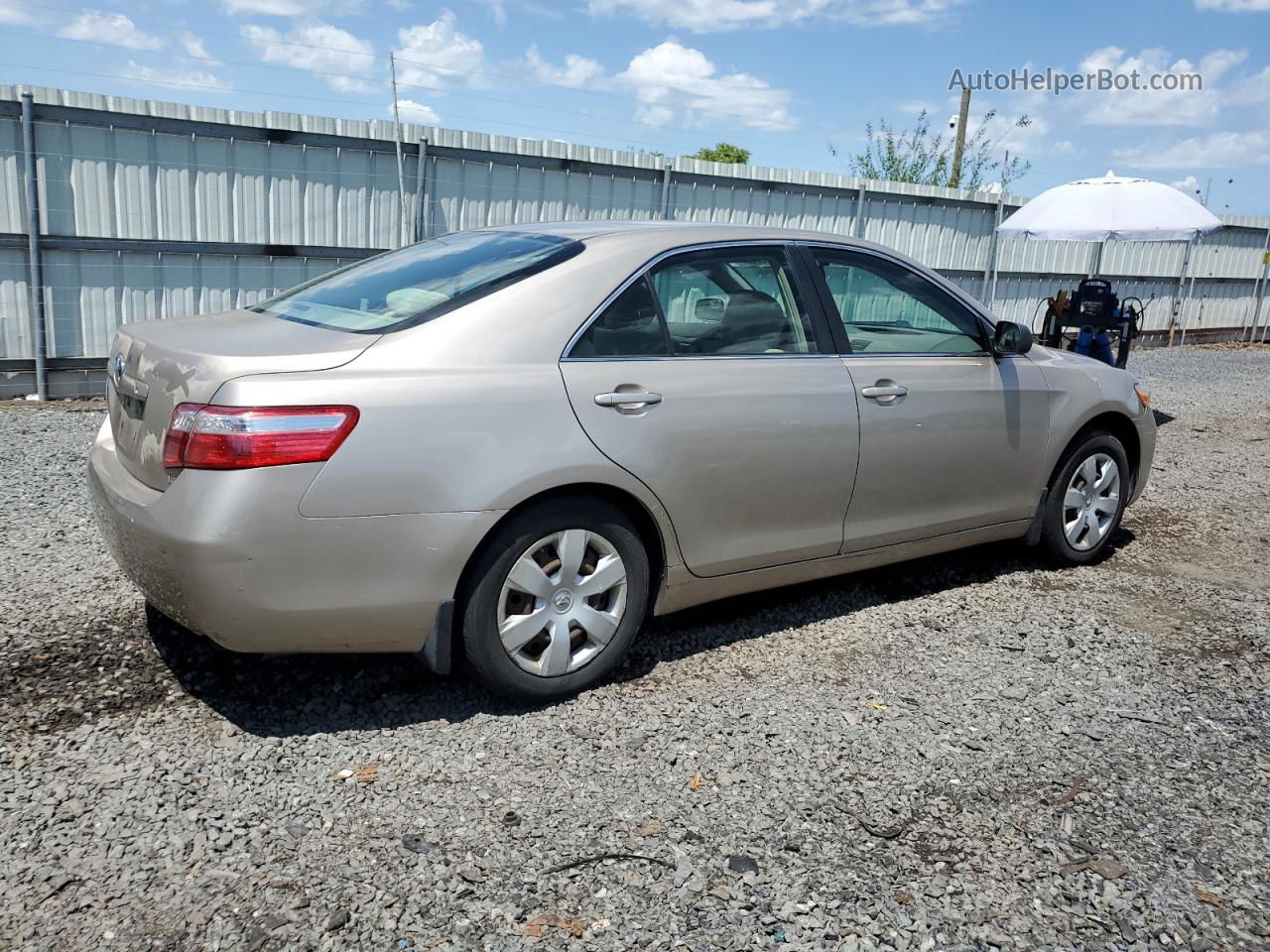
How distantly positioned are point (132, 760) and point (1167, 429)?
9.88 m

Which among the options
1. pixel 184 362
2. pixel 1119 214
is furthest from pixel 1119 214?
pixel 184 362

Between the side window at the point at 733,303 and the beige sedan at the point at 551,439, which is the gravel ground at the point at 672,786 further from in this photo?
the side window at the point at 733,303

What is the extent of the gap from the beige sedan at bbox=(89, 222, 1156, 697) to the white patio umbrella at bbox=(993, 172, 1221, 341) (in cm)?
726

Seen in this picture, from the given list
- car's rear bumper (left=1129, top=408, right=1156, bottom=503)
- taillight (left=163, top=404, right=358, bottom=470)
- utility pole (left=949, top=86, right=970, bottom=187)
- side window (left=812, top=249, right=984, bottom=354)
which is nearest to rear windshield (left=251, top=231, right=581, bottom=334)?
taillight (left=163, top=404, right=358, bottom=470)

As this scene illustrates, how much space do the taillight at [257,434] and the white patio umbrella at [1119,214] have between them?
10102mm

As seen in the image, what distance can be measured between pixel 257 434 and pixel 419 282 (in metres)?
1.07

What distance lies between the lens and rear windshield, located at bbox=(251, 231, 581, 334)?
11.5 feet

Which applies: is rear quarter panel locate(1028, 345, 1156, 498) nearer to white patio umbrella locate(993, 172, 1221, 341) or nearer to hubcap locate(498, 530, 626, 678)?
hubcap locate(498, 530, 626, 678)

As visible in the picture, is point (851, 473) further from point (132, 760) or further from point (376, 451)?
point (132, 760)

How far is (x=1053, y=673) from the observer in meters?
4.09

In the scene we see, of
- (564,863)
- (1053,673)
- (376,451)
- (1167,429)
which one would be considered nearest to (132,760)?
(376,451)

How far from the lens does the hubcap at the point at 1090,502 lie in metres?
5.21

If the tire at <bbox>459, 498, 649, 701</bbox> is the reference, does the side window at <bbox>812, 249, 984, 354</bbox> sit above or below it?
above

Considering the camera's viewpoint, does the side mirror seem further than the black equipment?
No
